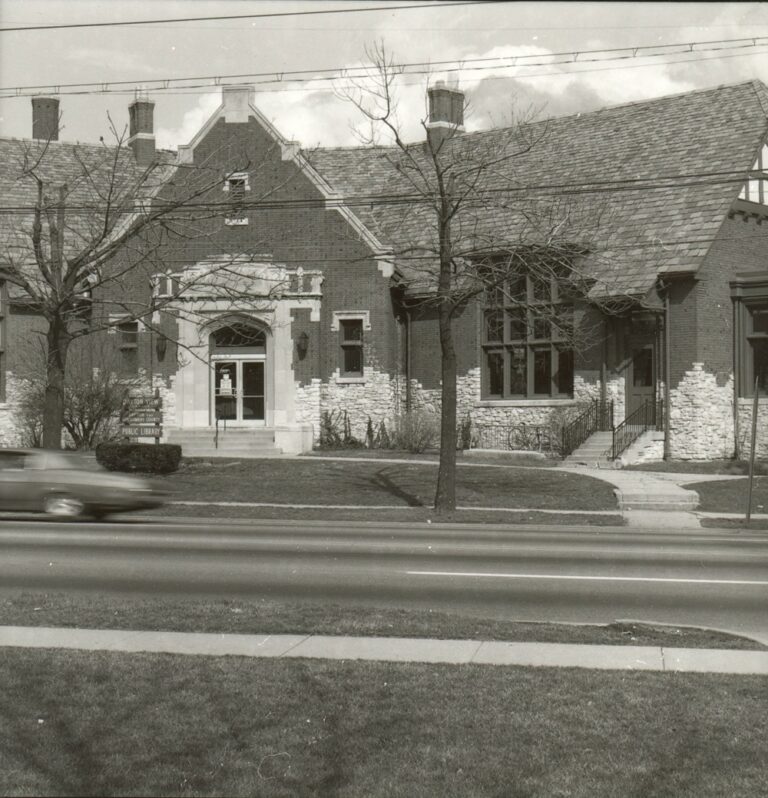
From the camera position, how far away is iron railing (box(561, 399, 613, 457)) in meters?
30.4

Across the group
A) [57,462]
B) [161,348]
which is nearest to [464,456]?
[161,348]

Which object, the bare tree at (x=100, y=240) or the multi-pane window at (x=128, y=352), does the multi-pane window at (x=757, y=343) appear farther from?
the multi-pane window at (x=128, y=352)

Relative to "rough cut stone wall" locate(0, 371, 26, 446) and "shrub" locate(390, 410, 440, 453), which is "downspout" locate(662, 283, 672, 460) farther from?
"rough cut stone wall" locate(0, 371, 26, 446)

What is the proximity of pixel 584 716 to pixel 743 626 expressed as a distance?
398cm

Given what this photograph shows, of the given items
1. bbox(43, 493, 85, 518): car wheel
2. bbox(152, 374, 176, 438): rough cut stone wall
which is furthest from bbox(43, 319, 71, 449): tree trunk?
bbox(152, 374, 176, 438): rough cut stone wall

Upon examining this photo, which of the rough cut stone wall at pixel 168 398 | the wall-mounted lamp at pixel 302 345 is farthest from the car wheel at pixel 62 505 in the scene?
the wall-mounted lamp at pixel 302 345

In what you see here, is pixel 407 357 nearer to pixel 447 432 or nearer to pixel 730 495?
pixel 730 495

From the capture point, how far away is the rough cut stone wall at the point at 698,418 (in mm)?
29594

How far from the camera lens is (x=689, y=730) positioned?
658 cm

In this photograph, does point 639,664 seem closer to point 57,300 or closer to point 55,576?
point 55,576

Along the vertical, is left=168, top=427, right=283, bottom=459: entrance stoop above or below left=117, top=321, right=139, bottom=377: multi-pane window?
below

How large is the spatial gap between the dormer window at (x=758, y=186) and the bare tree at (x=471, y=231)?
376cm

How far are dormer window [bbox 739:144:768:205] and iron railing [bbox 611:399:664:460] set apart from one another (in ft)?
19.5

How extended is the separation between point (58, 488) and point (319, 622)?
11.2 metres
